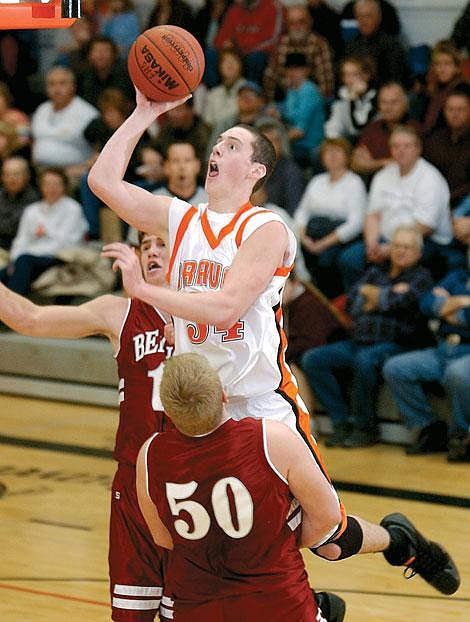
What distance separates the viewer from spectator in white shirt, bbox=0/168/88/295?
A: 37.6 ft

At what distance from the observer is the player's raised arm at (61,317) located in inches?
202

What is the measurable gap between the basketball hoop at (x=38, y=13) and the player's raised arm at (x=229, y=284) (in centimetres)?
86

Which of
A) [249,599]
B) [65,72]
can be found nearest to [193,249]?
[249,599]

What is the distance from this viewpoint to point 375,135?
10.8 m

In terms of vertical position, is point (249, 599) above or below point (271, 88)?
below

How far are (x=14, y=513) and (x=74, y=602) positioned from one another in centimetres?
171

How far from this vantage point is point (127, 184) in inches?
182

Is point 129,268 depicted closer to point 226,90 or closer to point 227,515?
point 227,515

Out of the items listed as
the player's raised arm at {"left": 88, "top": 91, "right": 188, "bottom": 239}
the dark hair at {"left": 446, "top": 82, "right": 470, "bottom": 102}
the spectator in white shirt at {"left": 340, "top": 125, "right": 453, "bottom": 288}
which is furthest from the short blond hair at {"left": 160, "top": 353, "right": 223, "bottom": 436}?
the dark hair at {"left": 446, "top": 82, "right": 470, "bottom": 102}

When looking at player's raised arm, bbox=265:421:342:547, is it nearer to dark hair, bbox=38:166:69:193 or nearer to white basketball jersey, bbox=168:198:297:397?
white basketball jersey, bbox=168:198:297:397

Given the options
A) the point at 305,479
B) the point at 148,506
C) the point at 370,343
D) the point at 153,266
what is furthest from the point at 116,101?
the point at 305,479

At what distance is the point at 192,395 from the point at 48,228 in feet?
25.3

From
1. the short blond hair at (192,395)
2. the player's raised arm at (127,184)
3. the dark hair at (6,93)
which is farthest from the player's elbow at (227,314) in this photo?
the dark hair at (6,93)

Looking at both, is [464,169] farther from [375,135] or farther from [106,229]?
[106,229]
